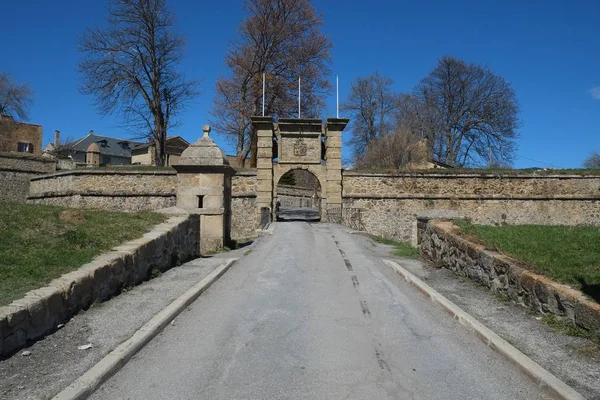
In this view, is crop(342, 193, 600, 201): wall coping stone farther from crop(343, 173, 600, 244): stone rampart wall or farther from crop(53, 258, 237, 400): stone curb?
crop(53, 258, 237, 400): stone curb

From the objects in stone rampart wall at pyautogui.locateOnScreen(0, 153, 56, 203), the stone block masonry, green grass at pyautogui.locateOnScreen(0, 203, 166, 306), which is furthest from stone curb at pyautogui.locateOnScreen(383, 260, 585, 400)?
stone rampart wall at pyautogui.locateOnScreen(0, 153, 56, 203)

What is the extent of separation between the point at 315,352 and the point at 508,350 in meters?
1.87

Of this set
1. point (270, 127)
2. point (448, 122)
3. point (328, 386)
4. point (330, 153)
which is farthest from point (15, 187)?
point (448, 122)

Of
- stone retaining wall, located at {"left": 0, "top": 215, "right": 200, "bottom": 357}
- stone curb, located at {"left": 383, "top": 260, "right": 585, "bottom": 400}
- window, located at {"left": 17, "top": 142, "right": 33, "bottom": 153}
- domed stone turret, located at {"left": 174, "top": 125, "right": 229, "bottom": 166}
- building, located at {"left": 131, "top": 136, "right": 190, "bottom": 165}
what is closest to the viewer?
stone curb, located at {"left": 383, "top": 260, "right": 585, "bottom": 400}

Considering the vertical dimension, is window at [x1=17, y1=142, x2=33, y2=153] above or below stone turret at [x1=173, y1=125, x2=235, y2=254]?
above

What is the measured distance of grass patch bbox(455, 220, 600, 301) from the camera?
5.94m

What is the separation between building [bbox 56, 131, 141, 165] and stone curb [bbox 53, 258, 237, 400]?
6242 centimetres

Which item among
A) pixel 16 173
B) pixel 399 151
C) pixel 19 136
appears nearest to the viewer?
pixel 16 173

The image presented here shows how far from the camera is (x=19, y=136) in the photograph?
49406mm

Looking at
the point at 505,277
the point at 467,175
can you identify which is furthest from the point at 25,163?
the point at 505,277

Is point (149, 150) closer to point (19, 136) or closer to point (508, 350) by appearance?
point (19, 136)

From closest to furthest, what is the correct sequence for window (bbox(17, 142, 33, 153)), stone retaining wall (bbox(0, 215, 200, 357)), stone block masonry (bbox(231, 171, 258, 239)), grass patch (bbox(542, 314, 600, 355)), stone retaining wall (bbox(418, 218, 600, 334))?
stone retaining wall (bbox(0, 215, 200, 357)) < grass patch (bbox(542, 314, 600, 355)) < stone retaining wall (bbox(418, 218, 600, 334)) < stone block masonry (bbox(231, 171, 258, 239)) < window (bbox(17, 142, 33, 153))

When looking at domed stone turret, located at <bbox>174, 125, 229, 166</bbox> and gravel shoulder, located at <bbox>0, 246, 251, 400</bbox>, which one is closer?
gravel shoulder, located at <bbox>0, 246, 251, 400</bbox>

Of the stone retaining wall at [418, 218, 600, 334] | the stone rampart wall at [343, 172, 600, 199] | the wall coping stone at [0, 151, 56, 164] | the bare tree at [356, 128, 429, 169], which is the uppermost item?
the bare tree at [356, 128, 429, 169]
